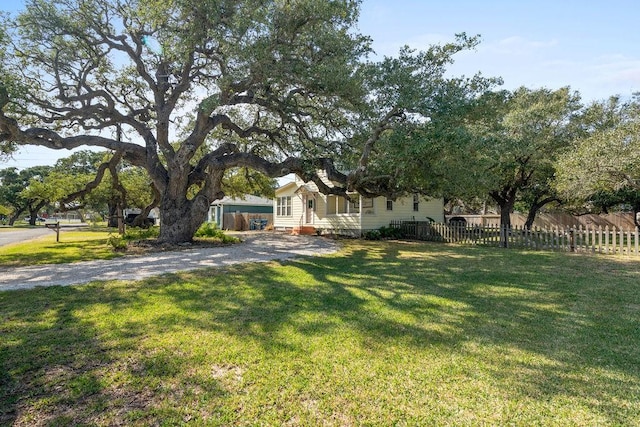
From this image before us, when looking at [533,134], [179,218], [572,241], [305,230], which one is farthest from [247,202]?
[572,241]

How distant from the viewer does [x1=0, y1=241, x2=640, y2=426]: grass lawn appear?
261cm

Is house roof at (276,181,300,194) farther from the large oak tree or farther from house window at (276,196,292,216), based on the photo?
the large oak tree

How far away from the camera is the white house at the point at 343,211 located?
18.7 metres

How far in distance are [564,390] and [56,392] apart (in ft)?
13.8

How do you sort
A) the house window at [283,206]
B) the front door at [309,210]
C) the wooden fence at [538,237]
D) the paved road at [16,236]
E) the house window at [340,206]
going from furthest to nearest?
the house window at [283,206], the front door at [309,210], the house window at [340,206], the paved road at [16,236], the wooden fence at [538,237]

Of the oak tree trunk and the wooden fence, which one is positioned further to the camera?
the oak tree trunk

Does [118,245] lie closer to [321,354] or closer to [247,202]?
[321,354]

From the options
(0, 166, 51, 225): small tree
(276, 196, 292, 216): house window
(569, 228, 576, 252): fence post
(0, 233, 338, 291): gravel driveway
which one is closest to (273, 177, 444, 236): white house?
(276, 196, 292, 216): house window

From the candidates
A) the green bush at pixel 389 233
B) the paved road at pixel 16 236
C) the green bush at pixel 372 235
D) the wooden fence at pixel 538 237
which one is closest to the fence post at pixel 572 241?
the wooden fence at pixel 538 237

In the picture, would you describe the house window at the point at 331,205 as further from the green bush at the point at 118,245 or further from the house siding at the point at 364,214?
the green bush at the point at 118,245

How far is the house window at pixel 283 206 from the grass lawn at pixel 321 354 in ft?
58.4

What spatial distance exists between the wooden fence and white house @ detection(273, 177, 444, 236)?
193 centimetres

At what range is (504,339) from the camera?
3.96 meters

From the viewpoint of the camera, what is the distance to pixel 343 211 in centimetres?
2011
